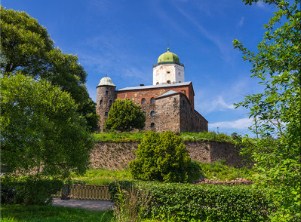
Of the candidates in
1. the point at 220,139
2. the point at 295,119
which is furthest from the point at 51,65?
the point at 220,139

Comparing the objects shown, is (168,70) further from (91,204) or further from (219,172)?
(91,204)

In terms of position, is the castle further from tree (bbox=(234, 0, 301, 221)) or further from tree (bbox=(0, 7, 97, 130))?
tree (bbox=(234, 0, 301, 221))

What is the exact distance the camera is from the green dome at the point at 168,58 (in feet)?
236

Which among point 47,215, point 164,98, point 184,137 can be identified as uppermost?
point 164,98

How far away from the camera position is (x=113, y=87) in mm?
61688

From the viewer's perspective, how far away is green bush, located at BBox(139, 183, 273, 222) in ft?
34.5

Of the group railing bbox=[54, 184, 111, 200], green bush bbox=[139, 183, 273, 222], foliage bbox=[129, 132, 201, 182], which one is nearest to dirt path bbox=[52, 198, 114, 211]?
railing bbox=[54, 184, 111, 200]

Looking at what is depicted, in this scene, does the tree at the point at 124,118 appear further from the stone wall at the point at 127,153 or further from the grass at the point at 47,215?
the grass at the point at 47,215

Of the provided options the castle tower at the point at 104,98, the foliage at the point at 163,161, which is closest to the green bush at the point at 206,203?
the foliage at the point at 163,161

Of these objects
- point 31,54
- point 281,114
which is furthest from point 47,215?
point 281,114

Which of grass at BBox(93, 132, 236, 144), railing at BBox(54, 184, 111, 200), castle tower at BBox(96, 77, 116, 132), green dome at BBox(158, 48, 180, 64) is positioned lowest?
railing at BBox(54, 184, 111, 200)

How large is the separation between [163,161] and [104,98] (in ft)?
136

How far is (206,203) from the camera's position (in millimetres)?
11188

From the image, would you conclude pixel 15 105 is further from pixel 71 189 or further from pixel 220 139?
pixel 220 139
